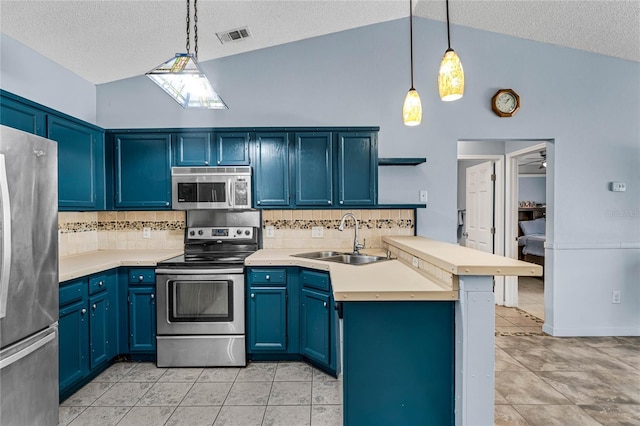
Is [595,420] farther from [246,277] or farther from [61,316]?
[61,316]

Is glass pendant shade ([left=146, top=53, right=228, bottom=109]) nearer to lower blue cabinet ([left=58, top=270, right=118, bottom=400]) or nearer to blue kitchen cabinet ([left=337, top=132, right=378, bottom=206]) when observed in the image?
blue kitchen cabinet ([left=337, top=132, right=378, bottom=206])

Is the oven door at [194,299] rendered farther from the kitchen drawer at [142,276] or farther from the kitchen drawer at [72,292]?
the kitchen drawer at [72,292]

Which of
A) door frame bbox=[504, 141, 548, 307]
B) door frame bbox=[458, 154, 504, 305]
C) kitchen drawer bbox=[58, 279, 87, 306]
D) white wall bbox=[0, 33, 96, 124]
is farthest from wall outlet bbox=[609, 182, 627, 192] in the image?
white wall bbox=[0, 33, 96, 124]

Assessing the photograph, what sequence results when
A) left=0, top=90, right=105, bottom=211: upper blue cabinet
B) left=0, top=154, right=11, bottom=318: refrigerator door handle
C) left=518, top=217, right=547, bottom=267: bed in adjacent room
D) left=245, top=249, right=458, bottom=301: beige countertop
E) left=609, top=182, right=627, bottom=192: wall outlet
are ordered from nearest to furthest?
left=0, top=154, right=11, bottom=318: refrigerator door handle
left=245, top=249, right=458, bottom=301: beige countertop
left=0, top=90, right=105, bottom=211: upper blue cabinet
left=609, top=182, right=627, bottom=192: wall outlet
left=518, top=217, right=547, bottom=267: bed in adjacent room

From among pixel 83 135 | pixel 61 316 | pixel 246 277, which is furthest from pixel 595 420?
pixel 83 135

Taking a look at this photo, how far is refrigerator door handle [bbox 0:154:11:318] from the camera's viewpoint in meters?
1.50

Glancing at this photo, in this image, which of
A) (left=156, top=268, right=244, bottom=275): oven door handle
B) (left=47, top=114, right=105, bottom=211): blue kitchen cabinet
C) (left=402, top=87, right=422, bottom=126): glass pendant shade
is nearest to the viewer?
(left=402, top=87, right=422, bottom=126): glass pendant shade

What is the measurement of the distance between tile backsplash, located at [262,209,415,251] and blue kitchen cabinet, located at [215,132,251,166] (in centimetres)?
59

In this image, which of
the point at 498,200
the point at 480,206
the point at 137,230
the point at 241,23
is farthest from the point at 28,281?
the point at 480,206

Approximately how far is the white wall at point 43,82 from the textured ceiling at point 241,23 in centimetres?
8

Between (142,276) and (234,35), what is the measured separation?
7.53 ft

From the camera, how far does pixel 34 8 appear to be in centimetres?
228

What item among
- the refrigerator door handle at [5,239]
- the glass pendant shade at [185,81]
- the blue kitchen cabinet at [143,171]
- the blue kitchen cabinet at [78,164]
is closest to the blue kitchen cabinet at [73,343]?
the refrigerator door handle at [5,239]

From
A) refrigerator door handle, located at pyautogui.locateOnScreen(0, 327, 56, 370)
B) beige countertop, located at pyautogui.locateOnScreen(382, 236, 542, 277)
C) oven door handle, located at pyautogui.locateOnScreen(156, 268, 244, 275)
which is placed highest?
beige countertop, located at pyautogui.locateOnScreen(382, 236, 542, 277)
